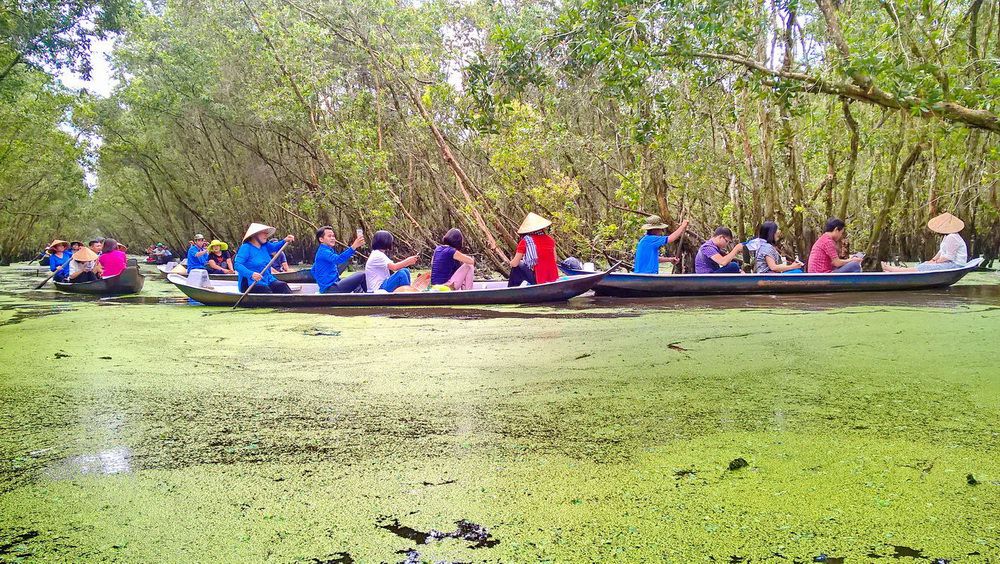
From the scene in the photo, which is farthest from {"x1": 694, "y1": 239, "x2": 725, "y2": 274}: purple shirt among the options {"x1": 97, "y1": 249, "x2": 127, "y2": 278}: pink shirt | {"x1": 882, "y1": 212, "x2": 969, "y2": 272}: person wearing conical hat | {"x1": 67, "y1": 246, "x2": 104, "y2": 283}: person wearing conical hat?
{"x1": 67, "y1": 246, "x2": 104, "y2": 283}: person wearing conical hat

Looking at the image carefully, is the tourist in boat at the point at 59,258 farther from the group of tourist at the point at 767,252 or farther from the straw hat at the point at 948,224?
the straw hat at the point at 948,224

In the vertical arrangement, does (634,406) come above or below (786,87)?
below

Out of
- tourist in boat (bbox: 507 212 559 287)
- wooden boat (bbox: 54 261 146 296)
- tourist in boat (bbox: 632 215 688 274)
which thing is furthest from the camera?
wooden boat (bbox: 54 261 146 296)

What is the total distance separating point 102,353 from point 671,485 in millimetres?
3499

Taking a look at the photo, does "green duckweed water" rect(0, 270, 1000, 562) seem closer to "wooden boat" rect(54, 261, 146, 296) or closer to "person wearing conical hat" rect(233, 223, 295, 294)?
"person wearing conical hat" rect(233, 223, 295, 294)

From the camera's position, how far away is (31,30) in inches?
354

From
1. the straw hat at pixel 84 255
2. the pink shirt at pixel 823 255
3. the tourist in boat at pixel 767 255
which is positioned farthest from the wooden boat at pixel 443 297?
the straw hat at pixel 84 255

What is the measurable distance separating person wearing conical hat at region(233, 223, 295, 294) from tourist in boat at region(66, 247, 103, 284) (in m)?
3.59

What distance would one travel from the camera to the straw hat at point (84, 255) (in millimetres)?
9141

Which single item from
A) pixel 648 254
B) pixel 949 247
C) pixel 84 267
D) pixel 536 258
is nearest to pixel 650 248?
pixel 648 254

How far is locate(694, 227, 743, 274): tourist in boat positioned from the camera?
6.88 metres

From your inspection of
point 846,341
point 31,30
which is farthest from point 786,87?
point 31,30

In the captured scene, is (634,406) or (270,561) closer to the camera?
(270,561)

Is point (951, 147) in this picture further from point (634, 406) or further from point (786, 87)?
point (634, 406)
